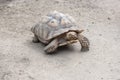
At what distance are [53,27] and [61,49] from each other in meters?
0.44

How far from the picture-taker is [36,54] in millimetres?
5914

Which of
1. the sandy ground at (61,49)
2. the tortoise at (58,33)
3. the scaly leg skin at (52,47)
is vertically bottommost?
the sandy ground at (61,49)

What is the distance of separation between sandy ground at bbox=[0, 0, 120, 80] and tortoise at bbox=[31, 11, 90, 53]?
16cm

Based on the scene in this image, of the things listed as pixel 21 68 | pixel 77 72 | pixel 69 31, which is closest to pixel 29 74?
pixel 21 68

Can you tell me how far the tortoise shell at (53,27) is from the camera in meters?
5.91

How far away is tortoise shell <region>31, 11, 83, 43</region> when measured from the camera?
591 centimetres

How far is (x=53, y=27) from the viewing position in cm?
596

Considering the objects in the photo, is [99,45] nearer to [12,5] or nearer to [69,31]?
[69,31]

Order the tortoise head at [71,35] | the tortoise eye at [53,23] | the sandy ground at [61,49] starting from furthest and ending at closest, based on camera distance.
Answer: the tortoise eye at [53,23], the tortoise head at [71,35], the sandy ground at [61,49]

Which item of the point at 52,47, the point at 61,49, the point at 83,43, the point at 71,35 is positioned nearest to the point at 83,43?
the point at 83,43

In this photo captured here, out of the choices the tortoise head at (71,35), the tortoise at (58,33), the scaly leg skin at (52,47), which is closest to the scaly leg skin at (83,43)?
the tortoise at (58,33)

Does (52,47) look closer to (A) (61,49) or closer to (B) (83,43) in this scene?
(A) (61,49)

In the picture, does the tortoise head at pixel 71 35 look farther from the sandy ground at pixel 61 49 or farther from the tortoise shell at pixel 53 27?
the sandy ground at pixel 61 49

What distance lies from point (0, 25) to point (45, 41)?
1.46m
